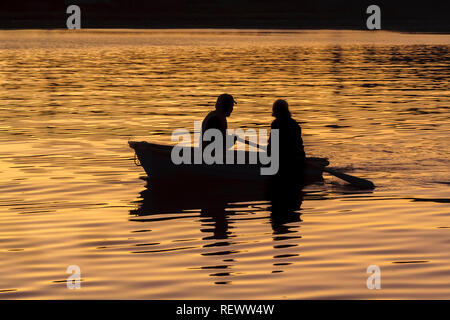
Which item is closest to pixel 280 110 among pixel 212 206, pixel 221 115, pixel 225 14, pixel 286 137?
pixel 286 137

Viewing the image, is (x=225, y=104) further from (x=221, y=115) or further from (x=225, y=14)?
(x=225, y=14)

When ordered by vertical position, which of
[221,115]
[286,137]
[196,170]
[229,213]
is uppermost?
[221,115]

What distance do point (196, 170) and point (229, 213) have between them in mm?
2073

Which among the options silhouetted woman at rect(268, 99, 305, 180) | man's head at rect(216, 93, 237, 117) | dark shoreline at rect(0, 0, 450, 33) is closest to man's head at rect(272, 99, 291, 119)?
silhouetted woman at rect(268, 99, 305, 180)

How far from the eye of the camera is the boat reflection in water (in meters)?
12.8

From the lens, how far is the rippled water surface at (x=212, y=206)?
11383mm

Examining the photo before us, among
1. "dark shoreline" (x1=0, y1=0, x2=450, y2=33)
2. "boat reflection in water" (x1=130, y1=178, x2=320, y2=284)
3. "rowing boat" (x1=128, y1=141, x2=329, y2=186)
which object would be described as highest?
"dark shoreline" (x1=0, y1=0, x2=450, y2=33)

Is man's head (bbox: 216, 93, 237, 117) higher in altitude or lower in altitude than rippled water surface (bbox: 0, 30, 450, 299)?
higher

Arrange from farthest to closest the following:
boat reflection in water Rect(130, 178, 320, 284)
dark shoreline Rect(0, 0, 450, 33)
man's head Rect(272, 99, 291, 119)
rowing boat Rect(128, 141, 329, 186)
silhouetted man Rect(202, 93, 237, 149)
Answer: dark shoreline Rect(0, 0, 450, 33), rowing boat Rect(128, 141, 329, 186), silhouetted man Rect(202, 93, 237, 149), man's head Rect(272, 99, 291, 119), boat reflection in water Rect(130, 178, 320, 284)

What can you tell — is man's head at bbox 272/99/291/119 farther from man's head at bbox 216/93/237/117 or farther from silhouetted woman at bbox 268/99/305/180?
man's head at bbox 216/93/237/117

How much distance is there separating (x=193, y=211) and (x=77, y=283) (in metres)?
5.15

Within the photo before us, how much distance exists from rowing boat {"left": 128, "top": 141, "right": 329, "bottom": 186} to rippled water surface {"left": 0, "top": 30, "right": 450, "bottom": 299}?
493mm

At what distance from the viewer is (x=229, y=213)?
15.9m

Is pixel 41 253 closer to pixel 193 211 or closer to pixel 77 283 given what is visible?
pixel 77 283
